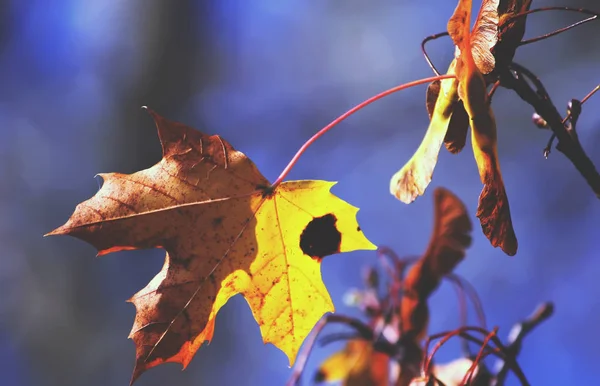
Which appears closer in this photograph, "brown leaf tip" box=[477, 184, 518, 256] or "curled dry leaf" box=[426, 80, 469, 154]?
"brown leaf tip" box=[477, 184, 518, 256]

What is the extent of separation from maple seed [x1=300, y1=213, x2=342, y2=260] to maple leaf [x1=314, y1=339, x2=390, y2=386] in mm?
531

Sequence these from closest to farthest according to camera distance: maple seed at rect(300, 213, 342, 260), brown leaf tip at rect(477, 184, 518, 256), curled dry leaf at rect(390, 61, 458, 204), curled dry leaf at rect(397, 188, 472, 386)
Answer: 1. brown leaf tip at rect(477, 184, 518, 256)
2. curled dry leaf at rect(390, 61, 458, 204)
3. maple seed at rect(300, 213, 342, 260)
4. curled dry leaf at rect(397, 188, 472, 386)

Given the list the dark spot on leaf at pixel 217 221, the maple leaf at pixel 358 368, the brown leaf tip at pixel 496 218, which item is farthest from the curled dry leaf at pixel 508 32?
the maple leaf at pixel 358 368

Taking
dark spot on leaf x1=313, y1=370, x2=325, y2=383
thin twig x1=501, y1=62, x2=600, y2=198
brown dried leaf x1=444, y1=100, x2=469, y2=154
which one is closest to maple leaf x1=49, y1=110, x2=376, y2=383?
brown dried leaf x1=444, y1=100, x2=469, y2=154

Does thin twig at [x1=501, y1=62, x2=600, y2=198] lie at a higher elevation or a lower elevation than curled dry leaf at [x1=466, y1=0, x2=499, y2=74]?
lower

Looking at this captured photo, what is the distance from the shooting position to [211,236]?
0.77 m

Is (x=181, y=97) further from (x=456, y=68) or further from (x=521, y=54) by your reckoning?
(x=456, y=68)

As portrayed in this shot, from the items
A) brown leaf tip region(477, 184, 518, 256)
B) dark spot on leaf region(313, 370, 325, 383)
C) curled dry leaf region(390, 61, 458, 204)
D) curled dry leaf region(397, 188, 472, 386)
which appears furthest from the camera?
dark spot on leaf region(313, 370, 325, 383)

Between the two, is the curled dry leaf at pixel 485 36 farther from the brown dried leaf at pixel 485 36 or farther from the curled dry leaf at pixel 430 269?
the curled dry leaf at pixel 430 269

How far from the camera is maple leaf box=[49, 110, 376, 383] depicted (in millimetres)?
714

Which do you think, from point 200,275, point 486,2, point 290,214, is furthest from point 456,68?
point 200,275

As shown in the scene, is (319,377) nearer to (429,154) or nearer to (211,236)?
(211,236)

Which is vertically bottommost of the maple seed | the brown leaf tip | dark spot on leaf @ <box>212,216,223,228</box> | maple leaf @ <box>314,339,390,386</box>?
the brown leaf tip

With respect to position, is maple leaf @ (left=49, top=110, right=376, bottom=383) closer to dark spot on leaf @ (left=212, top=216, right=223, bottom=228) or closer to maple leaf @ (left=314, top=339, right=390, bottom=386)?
dark spot on leaf @ (left=212, top=216, right=223, bottom=228)
